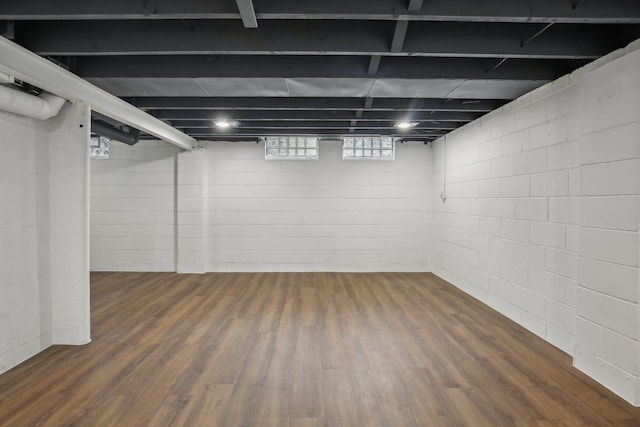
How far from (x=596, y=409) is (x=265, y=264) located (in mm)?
4908

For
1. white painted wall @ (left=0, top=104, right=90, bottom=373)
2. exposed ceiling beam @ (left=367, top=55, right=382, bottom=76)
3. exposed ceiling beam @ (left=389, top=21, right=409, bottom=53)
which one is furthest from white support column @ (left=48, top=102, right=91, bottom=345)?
exposed ceiling beam @ (left=389, top=21, right=409, bottom=53)

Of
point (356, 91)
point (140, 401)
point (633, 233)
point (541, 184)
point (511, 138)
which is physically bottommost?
point (140, 401)

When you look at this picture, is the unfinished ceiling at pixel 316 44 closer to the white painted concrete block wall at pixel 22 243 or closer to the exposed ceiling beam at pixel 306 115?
the exposed ceiling beam at pixel 306 115

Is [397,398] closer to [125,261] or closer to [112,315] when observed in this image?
[112,315]

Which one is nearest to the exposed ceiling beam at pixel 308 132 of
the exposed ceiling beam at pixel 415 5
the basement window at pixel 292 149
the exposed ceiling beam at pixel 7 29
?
the basement window at pixel 292 149

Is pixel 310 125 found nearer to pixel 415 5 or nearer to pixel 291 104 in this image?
pixel 291 104

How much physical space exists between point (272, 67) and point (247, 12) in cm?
98

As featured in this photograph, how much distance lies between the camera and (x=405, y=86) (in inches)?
129

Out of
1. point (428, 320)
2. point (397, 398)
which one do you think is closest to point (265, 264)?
point (428, 320)

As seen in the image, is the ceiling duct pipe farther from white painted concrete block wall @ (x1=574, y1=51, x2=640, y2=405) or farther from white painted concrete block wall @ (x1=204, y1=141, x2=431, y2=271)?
white painted concrete block wall @ (x1=574, y1=51, x2=640, y2=405)

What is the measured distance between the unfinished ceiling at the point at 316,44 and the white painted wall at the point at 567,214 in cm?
39

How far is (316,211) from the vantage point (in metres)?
6.27

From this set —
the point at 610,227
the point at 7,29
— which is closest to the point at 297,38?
the point at 7,29

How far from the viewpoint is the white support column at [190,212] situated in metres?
6.06
